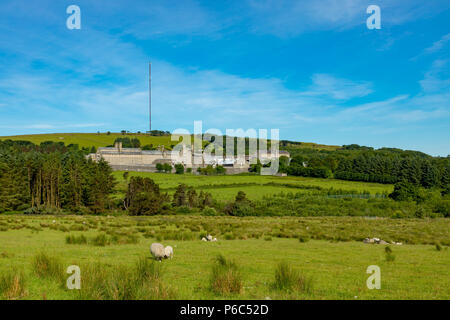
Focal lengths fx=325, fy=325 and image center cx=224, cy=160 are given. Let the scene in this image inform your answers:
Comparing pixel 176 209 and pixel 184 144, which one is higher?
pixel 184 144

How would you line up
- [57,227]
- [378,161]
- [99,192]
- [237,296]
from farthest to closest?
[378,161]
[99,192]
[57,227]
[237,296]

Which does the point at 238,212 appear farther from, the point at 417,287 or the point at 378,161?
the point at 378,161

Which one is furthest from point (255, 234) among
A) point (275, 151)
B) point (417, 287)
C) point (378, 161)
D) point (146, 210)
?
point (275, 151)

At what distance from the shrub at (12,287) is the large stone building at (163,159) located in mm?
144914

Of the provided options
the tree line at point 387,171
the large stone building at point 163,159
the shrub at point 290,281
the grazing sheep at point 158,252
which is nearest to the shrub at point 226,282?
the shrub at point 290,281

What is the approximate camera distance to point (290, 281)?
8547 millimetres

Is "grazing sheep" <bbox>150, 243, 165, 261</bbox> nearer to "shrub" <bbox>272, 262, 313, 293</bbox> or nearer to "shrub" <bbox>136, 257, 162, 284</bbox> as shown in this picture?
"shrub" <bbox>136, 257, 162, 284</bbox>

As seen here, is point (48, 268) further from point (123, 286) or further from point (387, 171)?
point (387, 171)

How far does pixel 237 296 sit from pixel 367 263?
802 centimetres

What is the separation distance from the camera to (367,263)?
13.7 m

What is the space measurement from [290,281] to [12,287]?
6753 millimetres

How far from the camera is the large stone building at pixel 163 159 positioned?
158250 mm

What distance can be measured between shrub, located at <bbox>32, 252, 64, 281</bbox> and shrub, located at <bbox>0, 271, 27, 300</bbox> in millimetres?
1155

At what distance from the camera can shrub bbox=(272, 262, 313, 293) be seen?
27.5ft
